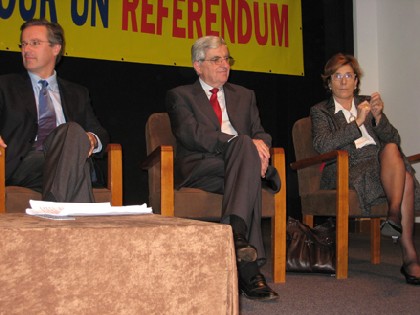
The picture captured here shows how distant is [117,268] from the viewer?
3.57 feet

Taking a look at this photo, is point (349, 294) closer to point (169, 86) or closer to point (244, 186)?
point (244, 186)

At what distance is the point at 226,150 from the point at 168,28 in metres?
1.93

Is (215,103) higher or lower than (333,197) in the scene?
higher

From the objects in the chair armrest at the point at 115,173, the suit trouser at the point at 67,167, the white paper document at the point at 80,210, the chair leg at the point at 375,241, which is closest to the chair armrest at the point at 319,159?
the chair leg at the point at 375,241

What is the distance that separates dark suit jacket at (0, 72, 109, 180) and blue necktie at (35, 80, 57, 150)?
0.03 meters

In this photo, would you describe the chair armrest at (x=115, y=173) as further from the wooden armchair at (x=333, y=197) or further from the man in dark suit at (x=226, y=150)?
the wooden armchair at (x=333, y=197)

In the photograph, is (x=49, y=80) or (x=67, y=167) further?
(x=49, y=80)

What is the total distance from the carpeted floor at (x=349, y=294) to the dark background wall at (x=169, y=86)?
1.53 metres

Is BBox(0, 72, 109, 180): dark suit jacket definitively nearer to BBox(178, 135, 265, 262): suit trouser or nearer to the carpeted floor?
BBox(178, 135, 265, 262): suit trouser

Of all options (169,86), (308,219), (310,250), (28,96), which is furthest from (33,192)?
(169,86)

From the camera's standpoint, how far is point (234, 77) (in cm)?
455

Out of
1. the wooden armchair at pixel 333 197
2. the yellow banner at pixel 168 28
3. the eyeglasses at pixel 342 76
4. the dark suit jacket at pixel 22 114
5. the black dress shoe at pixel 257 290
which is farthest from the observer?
the yellow banner at pixel 168 28

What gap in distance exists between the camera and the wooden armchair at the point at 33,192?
2.47m

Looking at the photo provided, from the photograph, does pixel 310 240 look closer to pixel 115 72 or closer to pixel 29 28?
pixel 29 28
